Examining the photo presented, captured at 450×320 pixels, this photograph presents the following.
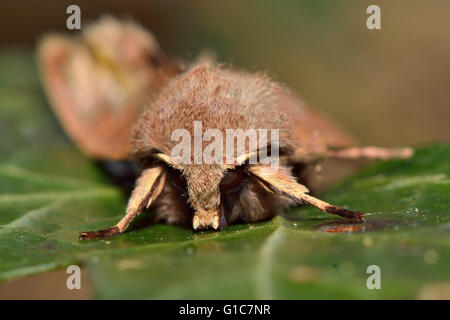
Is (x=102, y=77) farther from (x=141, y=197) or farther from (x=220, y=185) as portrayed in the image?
(x=220, y=185)

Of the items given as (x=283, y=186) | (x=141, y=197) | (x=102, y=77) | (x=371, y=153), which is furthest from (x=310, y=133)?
(x=102, y=77)

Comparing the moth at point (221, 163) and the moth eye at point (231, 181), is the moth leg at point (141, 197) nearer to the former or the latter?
the moth at point (221, 163)

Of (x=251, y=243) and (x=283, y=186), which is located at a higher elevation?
(x=283, y=186)

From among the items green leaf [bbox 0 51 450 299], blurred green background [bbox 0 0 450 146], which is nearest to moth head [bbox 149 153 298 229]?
A: green leaf [bbox 0 51 450 299]

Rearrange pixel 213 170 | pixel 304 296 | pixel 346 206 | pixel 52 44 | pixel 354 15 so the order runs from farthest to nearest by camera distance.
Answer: pixel 354 15
pixel 52 44
pixel 346 206
pixel 213 170
pixel 304 296

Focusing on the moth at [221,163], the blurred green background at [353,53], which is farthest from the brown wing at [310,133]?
the blurred green background at [353,53]

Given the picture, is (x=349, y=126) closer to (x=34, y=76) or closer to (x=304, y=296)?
(x=34, y=76)

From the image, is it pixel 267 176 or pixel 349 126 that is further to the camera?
pixel 349 126
